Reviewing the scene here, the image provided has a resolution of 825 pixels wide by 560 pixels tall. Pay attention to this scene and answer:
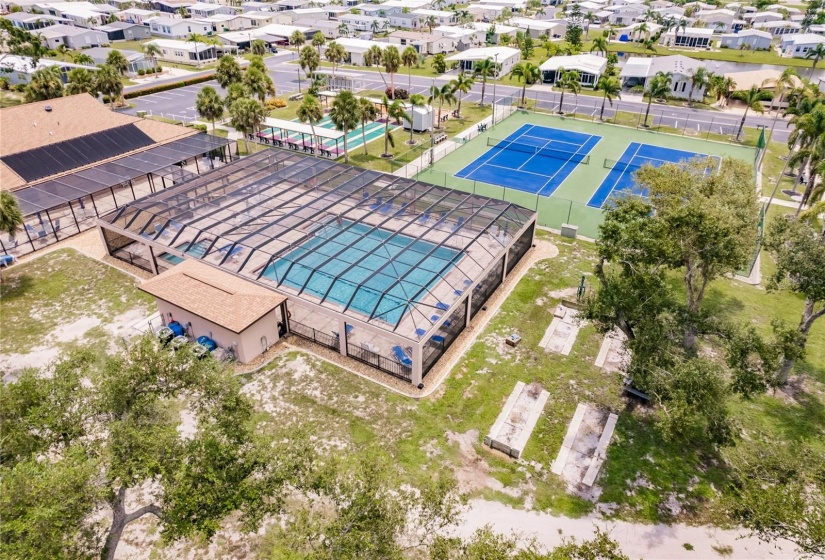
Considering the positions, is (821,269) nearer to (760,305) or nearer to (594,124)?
(760,305)

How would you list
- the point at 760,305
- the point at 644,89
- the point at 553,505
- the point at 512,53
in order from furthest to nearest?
1. the point at 512,53
2. the point at 644,89
3. the point at 760,305
4. the point at 553,505

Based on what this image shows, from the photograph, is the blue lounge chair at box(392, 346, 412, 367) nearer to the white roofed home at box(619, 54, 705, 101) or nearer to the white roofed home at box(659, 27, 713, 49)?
the white roofed home at box(619, 54, 705, 101)

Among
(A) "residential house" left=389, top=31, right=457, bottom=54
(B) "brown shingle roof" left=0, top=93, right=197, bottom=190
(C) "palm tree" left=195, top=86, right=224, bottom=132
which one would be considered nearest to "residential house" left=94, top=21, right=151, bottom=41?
(A) "residential house" left=389, top=31, right=457, bottom=54

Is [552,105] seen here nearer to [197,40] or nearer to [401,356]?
[401,356]

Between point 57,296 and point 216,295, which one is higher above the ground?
point 216,295

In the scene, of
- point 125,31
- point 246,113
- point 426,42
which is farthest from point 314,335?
point 125,31

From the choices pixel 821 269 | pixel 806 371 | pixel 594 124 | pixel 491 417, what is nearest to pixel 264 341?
pixel 491 417
